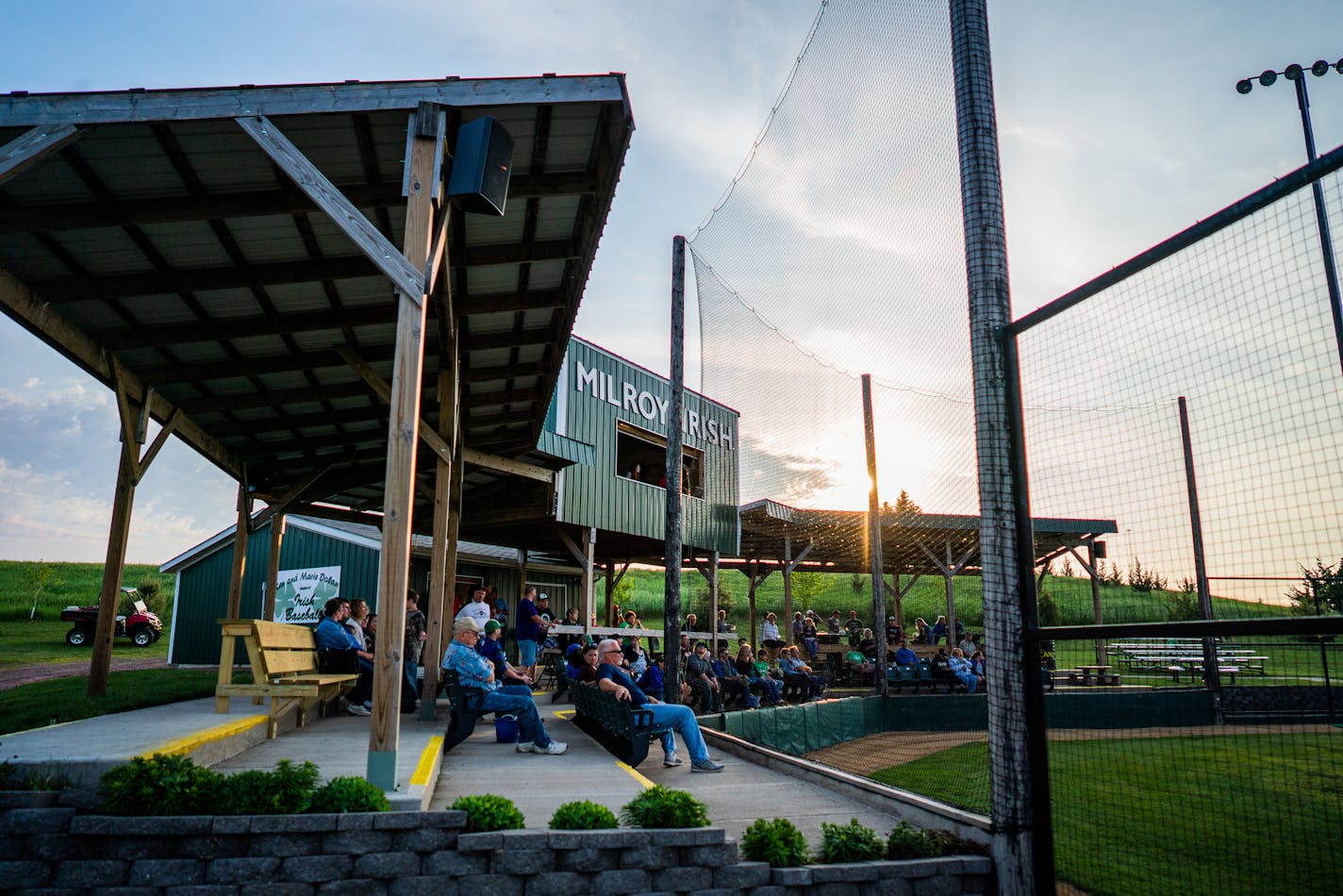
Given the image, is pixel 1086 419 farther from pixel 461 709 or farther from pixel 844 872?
pixel 461 709

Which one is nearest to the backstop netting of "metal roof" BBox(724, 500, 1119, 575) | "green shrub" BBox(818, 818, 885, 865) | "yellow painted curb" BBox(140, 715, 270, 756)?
"green shrub" BBox(818, 818, 885, 865)

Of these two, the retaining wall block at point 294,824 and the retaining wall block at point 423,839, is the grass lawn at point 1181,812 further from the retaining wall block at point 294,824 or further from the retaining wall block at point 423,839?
the retaining wall block at point 294,824

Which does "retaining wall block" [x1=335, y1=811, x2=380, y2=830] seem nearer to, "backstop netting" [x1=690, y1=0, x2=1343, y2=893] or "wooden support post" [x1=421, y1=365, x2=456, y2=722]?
"backstop netting" [x1=690, y1=0, x2=1343, y2=893]

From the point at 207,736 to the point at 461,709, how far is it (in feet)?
7.68

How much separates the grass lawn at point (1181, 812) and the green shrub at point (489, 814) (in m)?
3.82

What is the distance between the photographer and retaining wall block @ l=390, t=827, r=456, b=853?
14.3 ft

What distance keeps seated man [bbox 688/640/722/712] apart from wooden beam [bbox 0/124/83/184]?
1083cm

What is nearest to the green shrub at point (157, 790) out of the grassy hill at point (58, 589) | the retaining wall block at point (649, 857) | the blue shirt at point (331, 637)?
the retaining wall block at point (649, 857)

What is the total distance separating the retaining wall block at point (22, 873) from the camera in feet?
13.4

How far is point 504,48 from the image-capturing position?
884 centimetres

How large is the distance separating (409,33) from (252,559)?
1740 centimetres

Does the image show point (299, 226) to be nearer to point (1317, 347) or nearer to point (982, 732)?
point (1317, 347)

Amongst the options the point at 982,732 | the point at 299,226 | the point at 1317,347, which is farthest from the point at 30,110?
the point at 982,732

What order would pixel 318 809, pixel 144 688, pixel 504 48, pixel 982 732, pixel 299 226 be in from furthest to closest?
pixel 982 732, pixel 144 688, pixel 504 48, pixel 299 226, pixel 318 809
